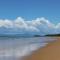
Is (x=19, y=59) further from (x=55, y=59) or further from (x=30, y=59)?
(x=55, y=59)

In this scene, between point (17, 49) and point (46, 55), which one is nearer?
point (46, 55)

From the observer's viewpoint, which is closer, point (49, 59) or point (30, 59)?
point (49, 59)

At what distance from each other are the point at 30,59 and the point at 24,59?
253 millimetres

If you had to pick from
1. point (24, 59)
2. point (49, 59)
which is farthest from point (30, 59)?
point (49, 59)

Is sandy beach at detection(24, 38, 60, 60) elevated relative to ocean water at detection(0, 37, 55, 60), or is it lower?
lower

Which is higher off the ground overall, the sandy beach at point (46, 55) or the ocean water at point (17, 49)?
the ocean water at point (17, 49)

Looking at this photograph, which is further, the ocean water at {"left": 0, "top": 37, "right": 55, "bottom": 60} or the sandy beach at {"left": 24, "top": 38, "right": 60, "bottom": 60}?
the ocean water at {"left": 0, "top": 37, "right": 55, "bottom": 60}

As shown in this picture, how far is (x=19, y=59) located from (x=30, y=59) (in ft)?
1.40

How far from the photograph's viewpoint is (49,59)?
20.2 feet

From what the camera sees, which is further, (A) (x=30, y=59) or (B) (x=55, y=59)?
(A) (x=30, y=59)

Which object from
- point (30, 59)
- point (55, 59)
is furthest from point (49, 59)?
point (30, 59)

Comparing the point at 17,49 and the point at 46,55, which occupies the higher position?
the point at 17,49

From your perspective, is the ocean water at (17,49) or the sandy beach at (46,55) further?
the ocean water at (17,49)

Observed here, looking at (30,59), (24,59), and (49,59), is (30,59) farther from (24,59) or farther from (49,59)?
(49,59)
